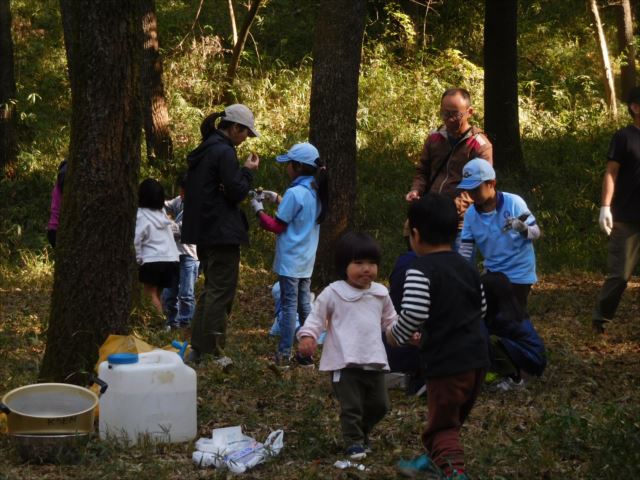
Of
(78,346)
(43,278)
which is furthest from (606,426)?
(43,278)

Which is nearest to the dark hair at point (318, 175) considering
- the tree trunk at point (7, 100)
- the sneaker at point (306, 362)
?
the sneaker at point (306, 362)

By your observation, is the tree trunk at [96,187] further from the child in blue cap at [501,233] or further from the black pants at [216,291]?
the child in blue cap at [501,233]

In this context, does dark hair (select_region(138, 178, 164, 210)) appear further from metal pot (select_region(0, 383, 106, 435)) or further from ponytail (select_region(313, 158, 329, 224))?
metal pot (select_region(0, 383, 106, 435))

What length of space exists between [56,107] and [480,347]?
1588 cm

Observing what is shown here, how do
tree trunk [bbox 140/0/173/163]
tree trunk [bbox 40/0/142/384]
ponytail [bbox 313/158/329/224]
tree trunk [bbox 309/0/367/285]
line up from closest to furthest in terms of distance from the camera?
tree trunk [bbox 40/0/142/384]
ponytail [bbox 313/158/329/224]
tree trunk [bbox 309/0/367/285]
tree trunk [bbox 140/0/173/163]

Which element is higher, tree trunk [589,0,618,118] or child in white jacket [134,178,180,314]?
tree trunk [589,0,618,118]

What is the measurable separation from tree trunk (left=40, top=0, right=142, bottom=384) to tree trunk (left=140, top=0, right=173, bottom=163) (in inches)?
420

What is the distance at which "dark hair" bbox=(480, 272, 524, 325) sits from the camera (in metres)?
7.59

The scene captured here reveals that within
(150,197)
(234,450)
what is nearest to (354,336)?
(234,450)

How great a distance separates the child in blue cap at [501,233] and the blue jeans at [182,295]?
338cm

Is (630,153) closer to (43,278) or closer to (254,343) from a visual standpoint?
(254,343)

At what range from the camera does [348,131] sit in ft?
38.5

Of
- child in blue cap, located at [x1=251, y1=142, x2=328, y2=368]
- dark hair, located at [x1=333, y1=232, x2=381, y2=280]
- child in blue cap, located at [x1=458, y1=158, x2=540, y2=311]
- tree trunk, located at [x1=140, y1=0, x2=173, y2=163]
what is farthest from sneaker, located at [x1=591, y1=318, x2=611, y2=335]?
tree trunk, located at [x1=140, y1=0, x2=173, y2=163]

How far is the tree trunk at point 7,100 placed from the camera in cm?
1681
